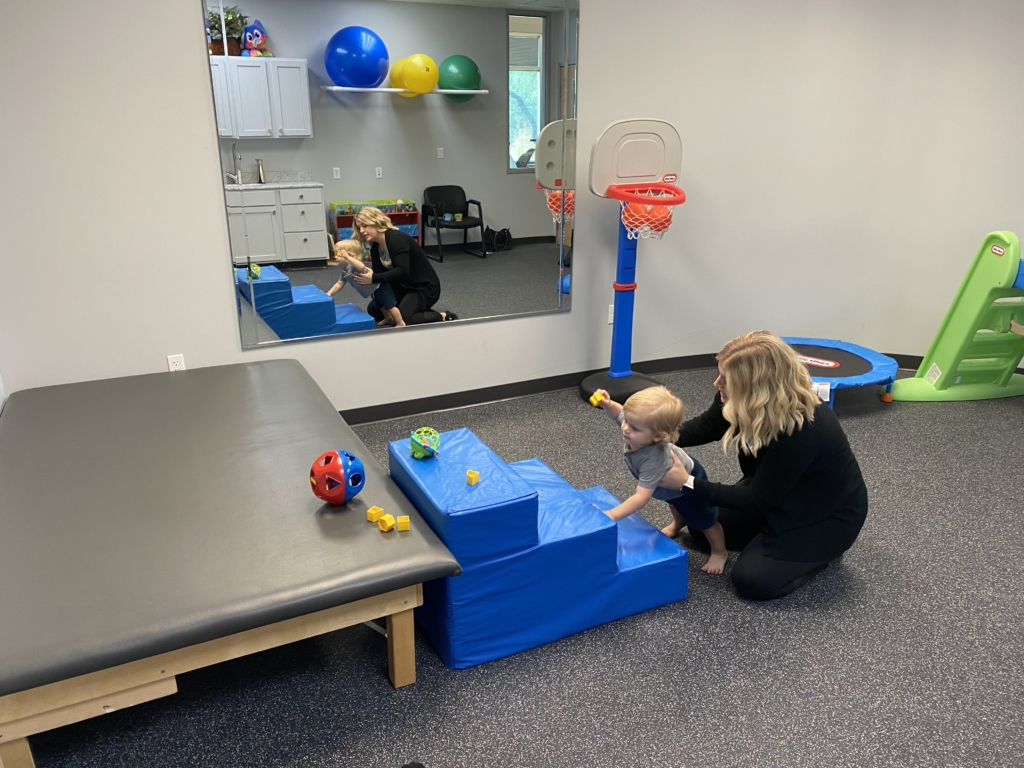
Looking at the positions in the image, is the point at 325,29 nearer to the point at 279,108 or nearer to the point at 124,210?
the point at 279,108

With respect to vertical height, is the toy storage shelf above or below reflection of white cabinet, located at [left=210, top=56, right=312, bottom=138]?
below

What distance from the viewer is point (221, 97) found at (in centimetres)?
326

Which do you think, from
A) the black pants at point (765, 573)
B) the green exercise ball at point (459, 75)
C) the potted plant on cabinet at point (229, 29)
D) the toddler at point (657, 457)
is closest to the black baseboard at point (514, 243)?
the green exercise ball at point (459, 75)

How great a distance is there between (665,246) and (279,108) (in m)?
2.31

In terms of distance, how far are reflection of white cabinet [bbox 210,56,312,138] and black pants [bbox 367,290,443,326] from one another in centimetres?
94

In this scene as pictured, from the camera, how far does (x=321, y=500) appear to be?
89.5 inches

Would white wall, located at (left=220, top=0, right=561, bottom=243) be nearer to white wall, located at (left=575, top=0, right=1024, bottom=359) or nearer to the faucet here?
the faucet

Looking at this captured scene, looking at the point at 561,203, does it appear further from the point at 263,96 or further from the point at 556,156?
the point at 263,96

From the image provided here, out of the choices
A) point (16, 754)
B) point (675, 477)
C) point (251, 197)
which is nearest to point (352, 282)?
point (251, 197)

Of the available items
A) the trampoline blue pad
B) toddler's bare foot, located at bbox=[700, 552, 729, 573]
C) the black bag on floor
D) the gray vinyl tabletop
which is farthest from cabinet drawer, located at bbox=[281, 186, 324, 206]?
the trampoline blue pad

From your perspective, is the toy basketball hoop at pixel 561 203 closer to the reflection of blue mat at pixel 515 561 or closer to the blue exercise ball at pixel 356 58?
the blue exercise ball at pixel 356 58

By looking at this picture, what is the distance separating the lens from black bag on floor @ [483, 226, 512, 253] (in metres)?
4.19

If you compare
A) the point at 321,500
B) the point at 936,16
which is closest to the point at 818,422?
the point at 321,500

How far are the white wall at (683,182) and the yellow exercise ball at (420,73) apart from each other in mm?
855
